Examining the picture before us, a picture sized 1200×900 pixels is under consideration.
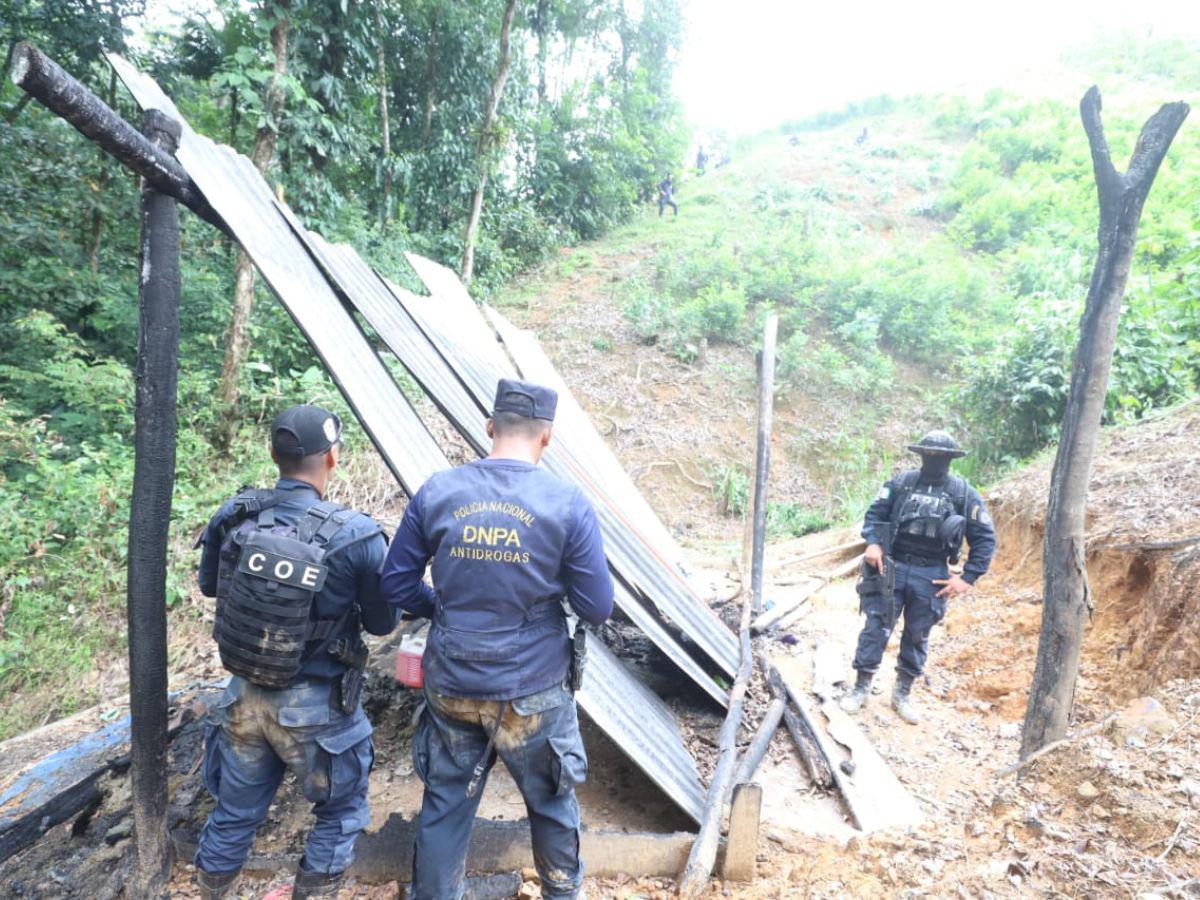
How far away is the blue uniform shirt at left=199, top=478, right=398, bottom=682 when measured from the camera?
2.01 metres

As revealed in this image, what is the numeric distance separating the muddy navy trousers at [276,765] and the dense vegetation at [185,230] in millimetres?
2760

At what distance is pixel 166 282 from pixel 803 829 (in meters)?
3.54

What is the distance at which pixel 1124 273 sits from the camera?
2625 millimetres

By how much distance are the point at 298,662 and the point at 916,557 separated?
12.4 feet

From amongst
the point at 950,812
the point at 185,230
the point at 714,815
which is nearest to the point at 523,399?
the point at 714,815

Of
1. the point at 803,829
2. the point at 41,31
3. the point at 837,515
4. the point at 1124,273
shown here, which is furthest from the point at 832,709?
the point at 41,31

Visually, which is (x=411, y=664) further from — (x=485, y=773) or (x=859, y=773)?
(x=859, y=773)

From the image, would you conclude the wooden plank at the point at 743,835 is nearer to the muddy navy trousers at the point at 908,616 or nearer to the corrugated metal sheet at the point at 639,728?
the corrugated metal sheet at the point at 639,728

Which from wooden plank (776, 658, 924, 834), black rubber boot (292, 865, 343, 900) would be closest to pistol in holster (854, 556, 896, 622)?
wooden plank (776, 658, 924, 834)

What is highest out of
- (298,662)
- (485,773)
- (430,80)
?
(430,80)

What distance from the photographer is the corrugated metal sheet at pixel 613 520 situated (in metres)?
3.43

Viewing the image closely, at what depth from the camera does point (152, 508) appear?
2244 mm

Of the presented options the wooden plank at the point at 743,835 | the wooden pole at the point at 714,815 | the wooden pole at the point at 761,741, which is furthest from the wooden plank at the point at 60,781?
the wooden pole at the point at 761,741

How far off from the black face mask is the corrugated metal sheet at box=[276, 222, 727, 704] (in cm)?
199
